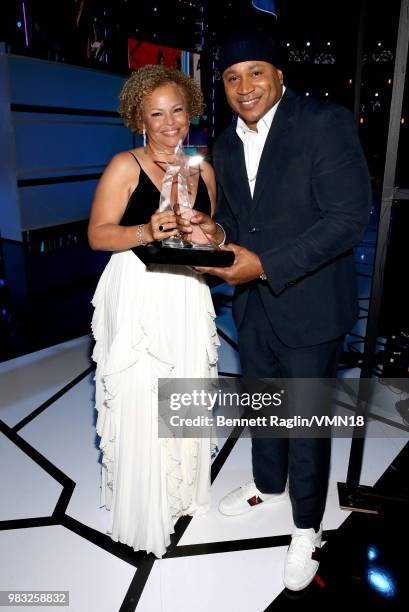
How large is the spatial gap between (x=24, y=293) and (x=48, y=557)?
3873mm

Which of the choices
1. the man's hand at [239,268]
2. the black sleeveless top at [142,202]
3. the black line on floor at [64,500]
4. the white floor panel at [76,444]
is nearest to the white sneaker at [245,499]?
the white floor panel at [76,444]

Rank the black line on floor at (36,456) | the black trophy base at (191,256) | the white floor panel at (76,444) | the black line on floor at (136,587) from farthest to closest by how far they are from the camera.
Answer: the black line on floor at (36,456)
the white floor panel at (76,444)
the black line on floor at (136,587)
the black trophy base at (191,256)

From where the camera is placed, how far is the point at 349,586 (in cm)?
167

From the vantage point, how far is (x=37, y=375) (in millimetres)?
3248

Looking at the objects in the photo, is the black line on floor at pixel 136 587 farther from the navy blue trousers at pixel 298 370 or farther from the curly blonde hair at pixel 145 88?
the curly blonde hair at pixel 145 88

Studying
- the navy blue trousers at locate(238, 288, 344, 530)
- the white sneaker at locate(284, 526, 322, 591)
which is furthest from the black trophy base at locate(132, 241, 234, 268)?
the white sneaker at locate(284, 526, 322, 591)

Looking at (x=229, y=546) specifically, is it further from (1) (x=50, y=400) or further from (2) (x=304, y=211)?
(1) (x=50, y=400)

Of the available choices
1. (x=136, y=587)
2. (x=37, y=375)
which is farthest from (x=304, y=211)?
(x=37, y=375)

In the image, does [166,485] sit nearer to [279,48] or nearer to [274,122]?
[274,122]

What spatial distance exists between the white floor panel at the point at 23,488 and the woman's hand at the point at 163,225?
1401 mm

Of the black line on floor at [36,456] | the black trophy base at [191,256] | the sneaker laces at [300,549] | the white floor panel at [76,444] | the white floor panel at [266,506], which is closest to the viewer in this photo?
the black trophy base at [191,256]

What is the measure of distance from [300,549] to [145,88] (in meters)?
1.82

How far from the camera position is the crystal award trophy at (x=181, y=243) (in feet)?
4.39

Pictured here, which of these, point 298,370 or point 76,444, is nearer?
point 298,370
